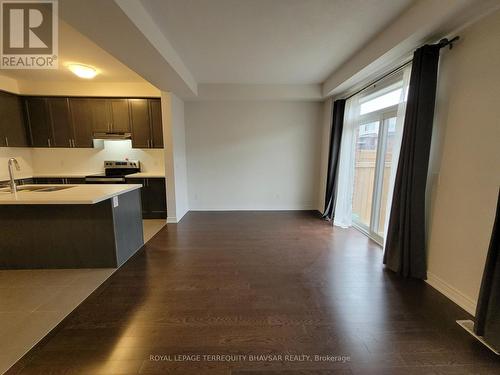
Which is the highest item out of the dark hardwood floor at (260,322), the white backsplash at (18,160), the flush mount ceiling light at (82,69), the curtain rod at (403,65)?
the flush mount ceiling light at (82,69)

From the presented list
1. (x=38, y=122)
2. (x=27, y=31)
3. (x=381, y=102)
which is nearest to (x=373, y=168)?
(x=381, y=102)

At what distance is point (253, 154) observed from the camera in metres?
4.96

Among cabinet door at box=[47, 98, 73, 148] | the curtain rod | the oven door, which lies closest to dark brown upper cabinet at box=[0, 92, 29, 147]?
cabinet door at box=[47, 98, 73, 148]

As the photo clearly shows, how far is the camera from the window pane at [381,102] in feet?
9.38

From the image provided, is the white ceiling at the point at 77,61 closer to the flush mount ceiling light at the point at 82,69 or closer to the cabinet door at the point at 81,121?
the flush mount ceiling light at the point at 82,69

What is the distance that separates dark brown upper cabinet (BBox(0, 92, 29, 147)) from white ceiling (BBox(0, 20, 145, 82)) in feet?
1.53

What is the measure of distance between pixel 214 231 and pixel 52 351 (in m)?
2.47

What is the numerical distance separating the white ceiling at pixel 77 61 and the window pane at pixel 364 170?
4.35 meters

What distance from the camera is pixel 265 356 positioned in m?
1.41

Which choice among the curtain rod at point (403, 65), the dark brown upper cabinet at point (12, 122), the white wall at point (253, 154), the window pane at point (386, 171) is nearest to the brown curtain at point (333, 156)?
the curtain rod at point (403, 65)

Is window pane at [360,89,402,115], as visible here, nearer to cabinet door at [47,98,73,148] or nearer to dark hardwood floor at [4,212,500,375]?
dark hardwood floor at [4,212,500,375]

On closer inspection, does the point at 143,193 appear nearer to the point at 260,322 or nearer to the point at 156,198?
the point at 156,198

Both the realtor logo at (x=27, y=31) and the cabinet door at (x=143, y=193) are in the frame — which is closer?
the realtor logo at (x=27, y=31)

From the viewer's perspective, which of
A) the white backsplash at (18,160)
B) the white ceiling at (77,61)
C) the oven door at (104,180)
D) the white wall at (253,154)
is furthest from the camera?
the white wall at (253,154)
